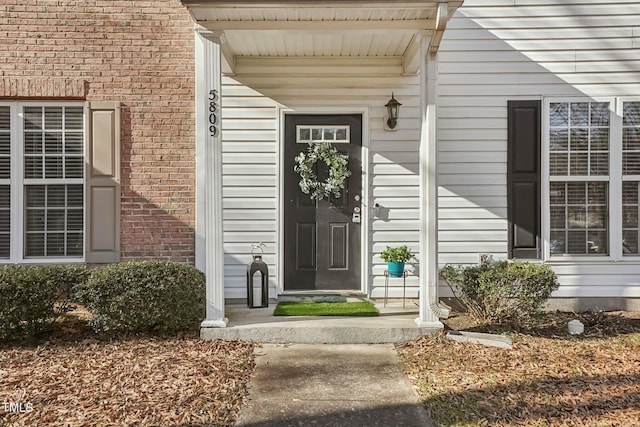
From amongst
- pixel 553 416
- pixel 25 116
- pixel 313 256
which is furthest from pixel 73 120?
pixel 553 416

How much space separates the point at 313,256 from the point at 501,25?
3.53 metres

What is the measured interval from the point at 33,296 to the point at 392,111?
417 centimetres

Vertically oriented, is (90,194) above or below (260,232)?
above

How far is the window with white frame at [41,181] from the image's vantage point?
5578mm

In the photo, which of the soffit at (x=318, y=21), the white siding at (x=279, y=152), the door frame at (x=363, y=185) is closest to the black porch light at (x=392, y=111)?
the white siding at (x=279, y=152)

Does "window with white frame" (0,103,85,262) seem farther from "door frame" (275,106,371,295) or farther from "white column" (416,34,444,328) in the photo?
"white column" (416,34,444,328)

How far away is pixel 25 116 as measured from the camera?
560cm

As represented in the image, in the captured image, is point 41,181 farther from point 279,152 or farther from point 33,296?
point 279,152

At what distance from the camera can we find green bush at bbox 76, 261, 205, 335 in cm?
448

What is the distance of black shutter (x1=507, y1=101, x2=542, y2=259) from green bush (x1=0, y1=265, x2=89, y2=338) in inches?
187

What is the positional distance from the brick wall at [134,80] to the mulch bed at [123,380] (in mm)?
1502

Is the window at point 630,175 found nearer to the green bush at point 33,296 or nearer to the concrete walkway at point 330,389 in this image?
the concrete walkway at point 330,389

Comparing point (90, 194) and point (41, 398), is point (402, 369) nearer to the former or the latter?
point (41, 398)

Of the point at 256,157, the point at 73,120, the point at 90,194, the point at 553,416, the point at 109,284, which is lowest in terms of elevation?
the point at 553,416
